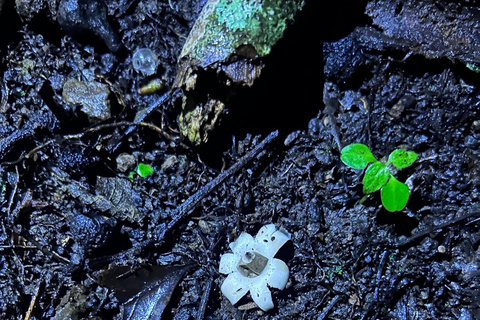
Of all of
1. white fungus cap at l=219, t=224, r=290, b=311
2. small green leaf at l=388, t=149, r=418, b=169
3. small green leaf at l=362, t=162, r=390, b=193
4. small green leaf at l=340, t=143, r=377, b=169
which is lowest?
white fungus cap at l=219, t=224, r=290, b=311

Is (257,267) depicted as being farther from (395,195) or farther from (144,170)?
(144,170)

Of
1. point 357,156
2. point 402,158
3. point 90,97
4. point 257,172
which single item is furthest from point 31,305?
point 402,158

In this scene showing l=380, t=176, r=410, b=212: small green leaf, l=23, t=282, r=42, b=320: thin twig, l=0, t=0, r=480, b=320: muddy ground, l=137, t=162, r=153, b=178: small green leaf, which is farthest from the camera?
l=137, t=162, r=153, b=178: small green leaf

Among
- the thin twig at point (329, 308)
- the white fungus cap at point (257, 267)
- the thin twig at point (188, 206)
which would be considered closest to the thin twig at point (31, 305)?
the thin twig at point (188, 206)

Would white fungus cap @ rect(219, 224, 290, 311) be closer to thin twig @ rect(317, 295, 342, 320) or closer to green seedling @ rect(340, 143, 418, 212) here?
thin twig @ rect(317, 295, 342, 320)

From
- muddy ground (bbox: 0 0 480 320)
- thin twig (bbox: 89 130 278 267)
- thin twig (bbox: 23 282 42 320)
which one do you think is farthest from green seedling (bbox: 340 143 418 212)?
thin twig (bbox: 23 282 42 320)
